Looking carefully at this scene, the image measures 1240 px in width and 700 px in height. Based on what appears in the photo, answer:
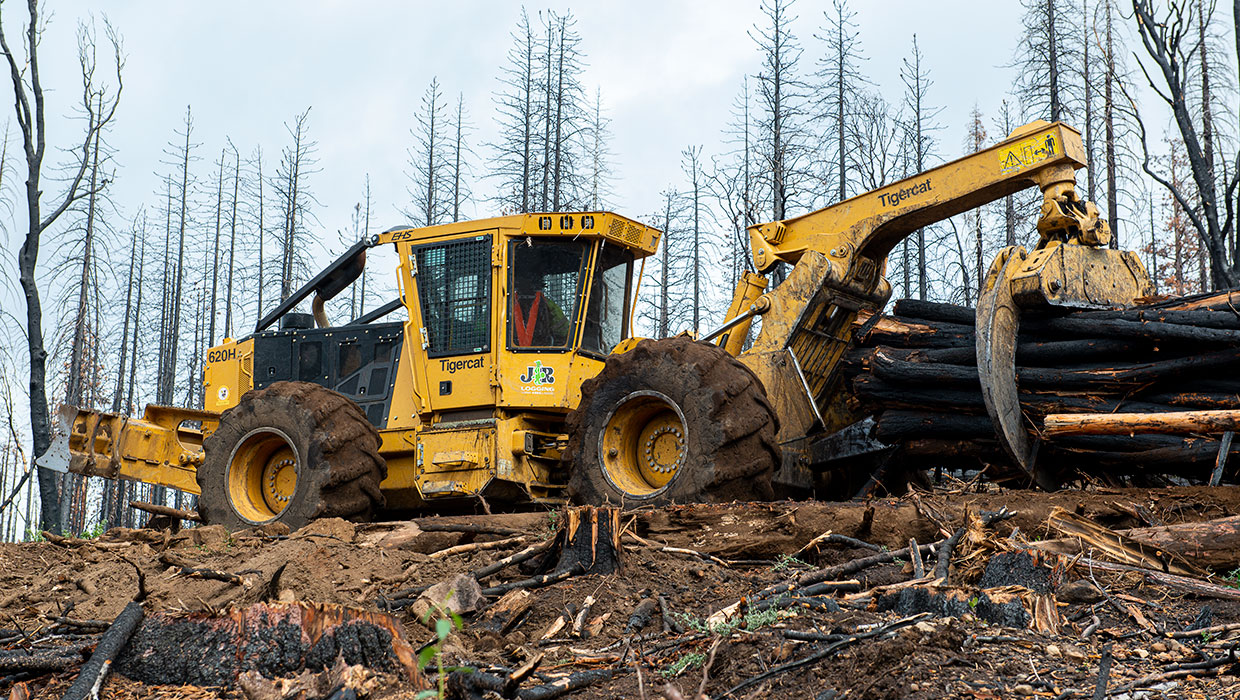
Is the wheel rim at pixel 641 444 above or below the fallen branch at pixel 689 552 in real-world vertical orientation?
above

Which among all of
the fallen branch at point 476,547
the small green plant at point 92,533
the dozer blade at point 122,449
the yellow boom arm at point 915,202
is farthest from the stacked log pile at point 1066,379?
the dozer blade at point 122,449

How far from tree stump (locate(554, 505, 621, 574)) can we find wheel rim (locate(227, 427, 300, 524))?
5.01 meters

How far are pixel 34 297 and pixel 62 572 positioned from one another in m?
8.61

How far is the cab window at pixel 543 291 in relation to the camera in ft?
32.9

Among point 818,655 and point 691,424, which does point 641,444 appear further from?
point 818,655

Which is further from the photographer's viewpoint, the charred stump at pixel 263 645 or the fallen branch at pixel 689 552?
the fallen branch at pixel 689 552

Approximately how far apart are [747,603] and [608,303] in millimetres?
5808

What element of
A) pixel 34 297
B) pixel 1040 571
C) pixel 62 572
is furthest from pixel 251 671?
pixel 34 297

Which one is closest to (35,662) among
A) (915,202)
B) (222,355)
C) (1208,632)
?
(1208,632)

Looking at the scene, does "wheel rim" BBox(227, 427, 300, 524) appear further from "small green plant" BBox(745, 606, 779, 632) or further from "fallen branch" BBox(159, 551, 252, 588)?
"small green plant" BBox(745, 606, 779, 632)

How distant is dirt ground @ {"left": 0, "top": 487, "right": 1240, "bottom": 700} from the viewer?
12.4 ft

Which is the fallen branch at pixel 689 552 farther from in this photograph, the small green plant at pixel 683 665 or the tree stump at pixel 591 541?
the small green plant at pixel 683 665

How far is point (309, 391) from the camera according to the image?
32.5 ft

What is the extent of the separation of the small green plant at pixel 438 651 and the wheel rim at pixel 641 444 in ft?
11.6
